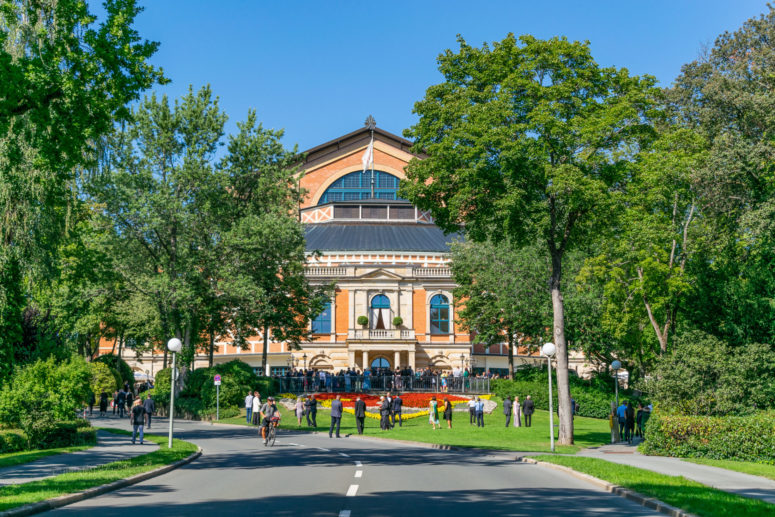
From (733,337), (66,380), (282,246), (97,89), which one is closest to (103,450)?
(66,380)

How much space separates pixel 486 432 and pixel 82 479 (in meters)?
21.9

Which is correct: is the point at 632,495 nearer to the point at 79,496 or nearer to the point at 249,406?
the point at 79,496

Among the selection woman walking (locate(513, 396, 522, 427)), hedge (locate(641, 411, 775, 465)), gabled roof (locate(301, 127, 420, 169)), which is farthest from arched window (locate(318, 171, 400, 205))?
hedge (locate(641, 411, 775, 465))

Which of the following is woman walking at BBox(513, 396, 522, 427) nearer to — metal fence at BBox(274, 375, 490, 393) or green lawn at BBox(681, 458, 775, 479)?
metal fence at BBox(274, 375, 490, 393)

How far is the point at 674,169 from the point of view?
31516mm

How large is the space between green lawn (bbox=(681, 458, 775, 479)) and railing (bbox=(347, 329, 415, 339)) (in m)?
40.7

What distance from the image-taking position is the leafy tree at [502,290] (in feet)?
166

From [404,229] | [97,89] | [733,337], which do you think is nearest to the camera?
[97,89]

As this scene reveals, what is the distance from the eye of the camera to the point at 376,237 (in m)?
71.6

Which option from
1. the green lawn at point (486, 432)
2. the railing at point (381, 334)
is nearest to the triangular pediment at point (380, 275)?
the railing at point (381, 334)

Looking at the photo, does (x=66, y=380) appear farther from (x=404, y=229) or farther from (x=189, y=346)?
(x=404, y=229)

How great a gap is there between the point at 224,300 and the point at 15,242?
18778 millimetres

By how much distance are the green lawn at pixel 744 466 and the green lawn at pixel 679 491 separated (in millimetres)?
2714

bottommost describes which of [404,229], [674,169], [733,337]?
[733,337]
